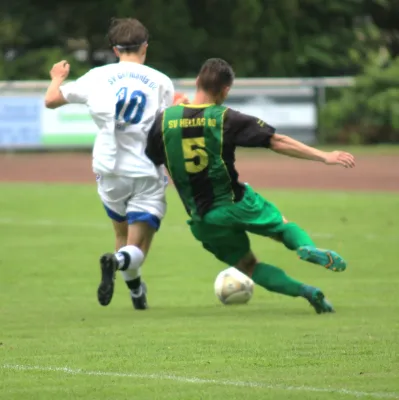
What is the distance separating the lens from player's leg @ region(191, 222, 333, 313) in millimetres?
9219

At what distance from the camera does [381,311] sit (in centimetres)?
938

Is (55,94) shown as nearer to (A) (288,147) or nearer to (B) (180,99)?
(B) (180,99)

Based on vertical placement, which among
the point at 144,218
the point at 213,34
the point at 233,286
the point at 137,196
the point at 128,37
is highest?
the point at 128,37

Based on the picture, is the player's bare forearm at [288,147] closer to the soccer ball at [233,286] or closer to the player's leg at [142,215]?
the player's leg at [142,215]

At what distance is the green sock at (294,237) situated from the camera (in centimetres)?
895

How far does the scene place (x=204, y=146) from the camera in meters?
8.88

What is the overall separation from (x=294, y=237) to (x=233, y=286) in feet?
3.67

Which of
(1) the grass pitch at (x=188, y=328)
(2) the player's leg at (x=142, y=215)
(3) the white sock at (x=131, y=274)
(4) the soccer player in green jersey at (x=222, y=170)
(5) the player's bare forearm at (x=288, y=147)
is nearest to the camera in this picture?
(1) the grass pitch at (x=188, y=328)

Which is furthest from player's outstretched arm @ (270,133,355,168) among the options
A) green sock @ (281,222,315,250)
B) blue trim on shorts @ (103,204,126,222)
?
blue trim on shorts @ (103,204,126,222)

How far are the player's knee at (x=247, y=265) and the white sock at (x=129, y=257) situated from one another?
707 millimetres

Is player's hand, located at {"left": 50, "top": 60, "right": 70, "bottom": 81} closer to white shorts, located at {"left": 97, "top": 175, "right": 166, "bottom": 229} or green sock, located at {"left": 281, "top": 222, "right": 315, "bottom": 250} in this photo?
white shorts, located at {"left": 97, "top": 175, "right": 166, "bottom": 229}

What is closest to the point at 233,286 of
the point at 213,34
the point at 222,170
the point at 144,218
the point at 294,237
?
the point at 144,218

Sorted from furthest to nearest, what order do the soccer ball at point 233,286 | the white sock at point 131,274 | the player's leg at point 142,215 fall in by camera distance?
1. the soccer ball at point 233,286
2. the white sock at point 131,274
3. the player's leg at point 142,215

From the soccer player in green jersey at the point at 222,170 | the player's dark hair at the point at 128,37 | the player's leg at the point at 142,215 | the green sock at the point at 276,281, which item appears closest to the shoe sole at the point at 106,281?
the player's leg at the point at 142,215
